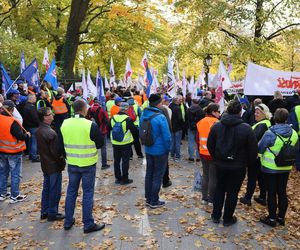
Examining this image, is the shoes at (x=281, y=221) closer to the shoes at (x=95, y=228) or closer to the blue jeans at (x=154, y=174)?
the blue jeans at (x=154, y=174)

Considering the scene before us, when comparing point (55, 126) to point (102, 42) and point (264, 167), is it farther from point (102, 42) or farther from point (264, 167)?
point (102, 42)

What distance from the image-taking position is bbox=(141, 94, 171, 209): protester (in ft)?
21.6

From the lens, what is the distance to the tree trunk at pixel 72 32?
21.6 m

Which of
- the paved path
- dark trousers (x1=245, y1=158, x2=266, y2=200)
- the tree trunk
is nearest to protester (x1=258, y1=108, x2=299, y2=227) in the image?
the paved path

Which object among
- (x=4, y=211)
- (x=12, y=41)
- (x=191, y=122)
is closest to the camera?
(x=4, y=211)

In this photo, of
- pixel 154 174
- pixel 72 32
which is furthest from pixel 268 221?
pixel 72 32

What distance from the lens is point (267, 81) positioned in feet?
30.5

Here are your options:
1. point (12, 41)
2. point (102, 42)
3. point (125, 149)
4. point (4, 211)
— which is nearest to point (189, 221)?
point (125, 149)

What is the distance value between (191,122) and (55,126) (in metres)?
4.90

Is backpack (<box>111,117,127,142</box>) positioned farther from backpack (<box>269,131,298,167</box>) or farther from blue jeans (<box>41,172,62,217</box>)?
backpack (<box>269,131,298,167</box>)

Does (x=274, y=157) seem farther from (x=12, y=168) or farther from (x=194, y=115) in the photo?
(x=12, y=168)

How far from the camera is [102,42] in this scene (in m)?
26.4

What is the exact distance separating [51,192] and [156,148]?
205 centimetres

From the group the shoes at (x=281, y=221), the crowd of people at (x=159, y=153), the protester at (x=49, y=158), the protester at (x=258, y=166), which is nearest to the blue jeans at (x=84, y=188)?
the crowd of people at (x=159, y=153)
